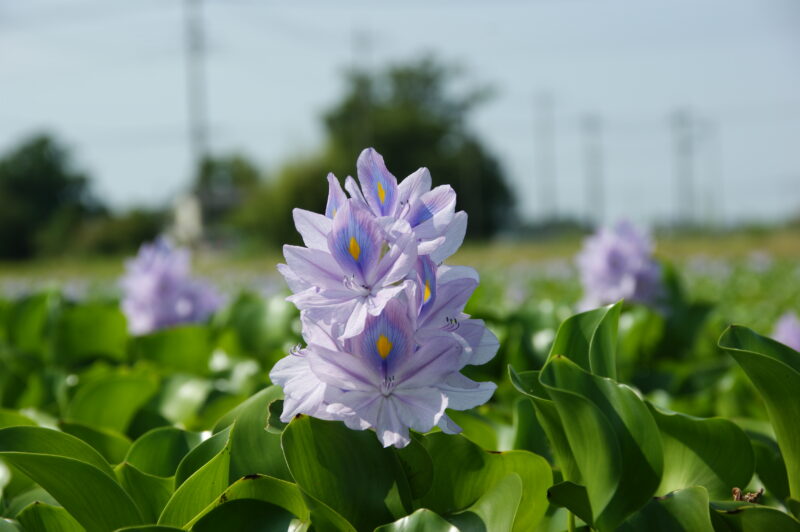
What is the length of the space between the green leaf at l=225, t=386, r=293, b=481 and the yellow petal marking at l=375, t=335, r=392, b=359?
20 centimetres

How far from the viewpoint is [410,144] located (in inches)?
1865

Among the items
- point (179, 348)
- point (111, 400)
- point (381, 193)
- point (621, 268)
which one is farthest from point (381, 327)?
point (621, 268)

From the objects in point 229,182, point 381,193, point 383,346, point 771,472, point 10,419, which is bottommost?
point 229,182

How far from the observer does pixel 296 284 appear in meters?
0.94

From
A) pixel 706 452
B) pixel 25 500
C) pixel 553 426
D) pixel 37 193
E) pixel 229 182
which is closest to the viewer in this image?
pixel 553 426

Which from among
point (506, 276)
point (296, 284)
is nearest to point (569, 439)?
point (296, 284)

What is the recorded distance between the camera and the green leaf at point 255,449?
1.02 m

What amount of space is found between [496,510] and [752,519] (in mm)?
297

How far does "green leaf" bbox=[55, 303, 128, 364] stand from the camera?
8.37 ft

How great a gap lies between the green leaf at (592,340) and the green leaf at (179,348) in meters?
1.47

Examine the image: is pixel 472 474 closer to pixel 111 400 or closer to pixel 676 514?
pixel 676 514

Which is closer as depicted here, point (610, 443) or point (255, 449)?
point (610, 443)

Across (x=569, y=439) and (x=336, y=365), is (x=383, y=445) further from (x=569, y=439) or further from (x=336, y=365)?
(x=569, y=439)

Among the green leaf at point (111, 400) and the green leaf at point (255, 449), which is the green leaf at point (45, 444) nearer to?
the green leaf at point (255, 449)
